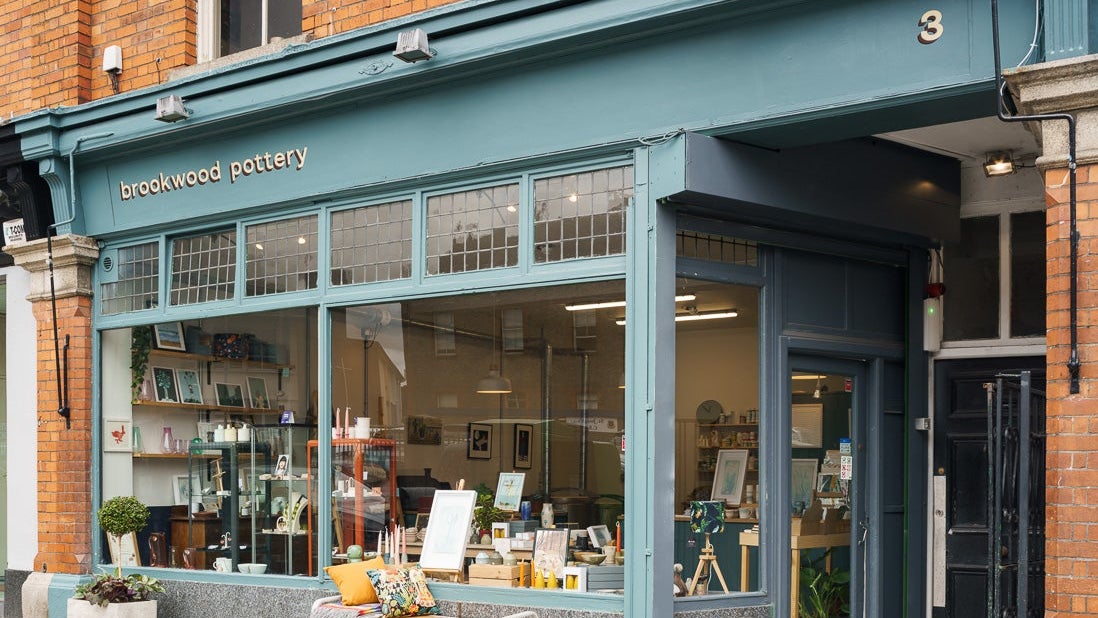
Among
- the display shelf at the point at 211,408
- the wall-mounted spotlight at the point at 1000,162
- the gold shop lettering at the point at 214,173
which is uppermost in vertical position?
the gold shop lettering at the point at 214,173

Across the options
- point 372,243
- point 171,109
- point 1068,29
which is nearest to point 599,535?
point 372,243

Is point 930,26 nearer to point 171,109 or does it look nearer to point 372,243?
point 372,243

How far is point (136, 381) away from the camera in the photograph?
11.7 meters

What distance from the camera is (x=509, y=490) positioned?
30.2 feet

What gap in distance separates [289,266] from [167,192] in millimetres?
1610

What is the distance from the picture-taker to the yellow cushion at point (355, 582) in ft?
29.2

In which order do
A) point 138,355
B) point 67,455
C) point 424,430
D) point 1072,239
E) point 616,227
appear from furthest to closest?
1. point 138,355
2. point 67,455
3. point 424,430
4. point 616,227
5. point 1072,239

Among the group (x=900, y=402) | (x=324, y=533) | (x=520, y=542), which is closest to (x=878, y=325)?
(x=900, y=402)

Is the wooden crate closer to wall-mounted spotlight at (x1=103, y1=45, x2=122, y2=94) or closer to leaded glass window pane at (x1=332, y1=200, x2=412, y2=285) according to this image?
leaded glass window pane at (x1=332, y1=200, x2=412, y2=285)

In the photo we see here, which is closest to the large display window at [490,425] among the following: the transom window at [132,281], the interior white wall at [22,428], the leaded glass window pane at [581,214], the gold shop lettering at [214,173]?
the leaded glass window pane at [581,214]

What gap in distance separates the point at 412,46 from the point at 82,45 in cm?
468

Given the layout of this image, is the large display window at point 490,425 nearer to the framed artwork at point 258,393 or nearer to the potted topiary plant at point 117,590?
the framed artwork at point 258,393

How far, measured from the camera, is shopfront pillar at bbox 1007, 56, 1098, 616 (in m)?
5.96

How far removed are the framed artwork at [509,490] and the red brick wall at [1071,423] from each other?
4.03m
